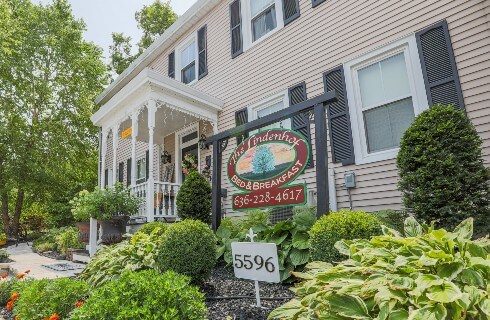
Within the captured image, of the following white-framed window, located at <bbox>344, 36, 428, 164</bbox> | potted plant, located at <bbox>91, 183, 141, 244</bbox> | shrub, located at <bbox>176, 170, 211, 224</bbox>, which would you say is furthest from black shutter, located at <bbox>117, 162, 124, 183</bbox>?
white-framed window, located at <bbox>344, 36, 428, 164</bbox>

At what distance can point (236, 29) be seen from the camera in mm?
8242

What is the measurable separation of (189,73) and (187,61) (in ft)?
1.38

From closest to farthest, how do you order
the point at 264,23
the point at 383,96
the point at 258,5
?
the point at 383,96 < the point at 264,23 < the point at 258,5

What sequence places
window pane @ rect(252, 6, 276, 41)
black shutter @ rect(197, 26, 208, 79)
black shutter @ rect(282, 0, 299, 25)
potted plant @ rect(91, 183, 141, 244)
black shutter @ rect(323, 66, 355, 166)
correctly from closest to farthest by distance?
black shutter @ rect(323, 66, 355, 166), potted plant @ rect(91, 183, 141, 244), black shutter @ rect(282, 0, 299, 25), window pane @ rect(252, 6, 276, 41), black shutter @ rect(197, 26, 208, 79)

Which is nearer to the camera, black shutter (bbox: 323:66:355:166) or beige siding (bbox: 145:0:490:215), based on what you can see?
beige siding (bbox: 145:0:490:215)

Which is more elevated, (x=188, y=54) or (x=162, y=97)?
(x=188, y=54)

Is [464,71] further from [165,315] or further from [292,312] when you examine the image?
[165,315]

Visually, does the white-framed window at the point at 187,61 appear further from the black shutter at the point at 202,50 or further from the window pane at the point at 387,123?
the window pane at the point at 387,123

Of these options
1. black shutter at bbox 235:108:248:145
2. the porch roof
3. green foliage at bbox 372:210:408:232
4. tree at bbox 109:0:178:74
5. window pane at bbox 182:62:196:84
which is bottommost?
green foliage at bbox 372:210:408:232

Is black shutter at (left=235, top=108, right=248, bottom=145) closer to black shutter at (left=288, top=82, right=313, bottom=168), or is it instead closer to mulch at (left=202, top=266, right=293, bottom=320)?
black shutter at (left=288, top=82, right=313, bottom=168)

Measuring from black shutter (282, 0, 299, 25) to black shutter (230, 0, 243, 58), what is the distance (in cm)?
136

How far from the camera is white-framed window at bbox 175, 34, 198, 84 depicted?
978cm

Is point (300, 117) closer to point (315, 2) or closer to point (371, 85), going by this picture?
point (371, 85)

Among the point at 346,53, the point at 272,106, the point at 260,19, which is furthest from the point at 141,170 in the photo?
the point at 346,53
